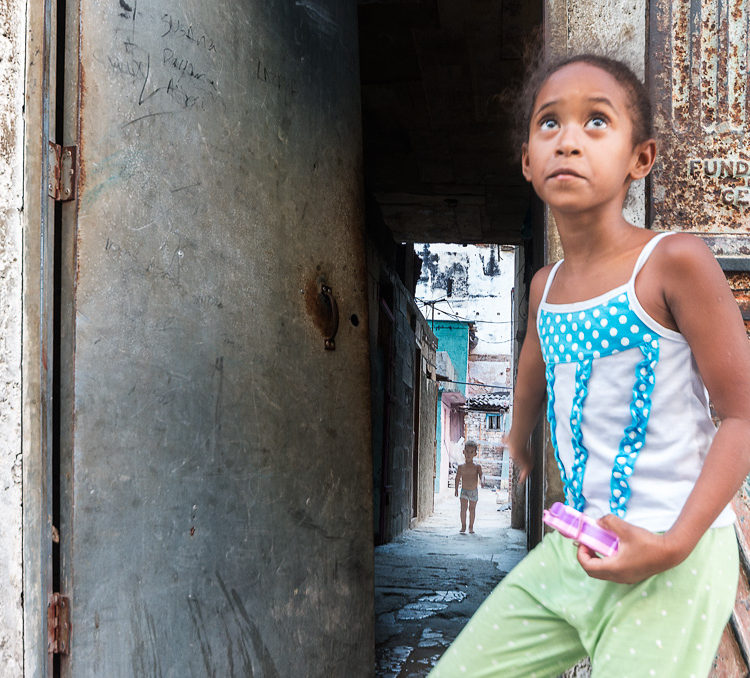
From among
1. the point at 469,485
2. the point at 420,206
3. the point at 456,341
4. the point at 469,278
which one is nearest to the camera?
the point at 420,206

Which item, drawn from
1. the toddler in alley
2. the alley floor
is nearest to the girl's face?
the alley floor

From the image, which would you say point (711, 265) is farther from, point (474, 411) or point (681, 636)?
point (474, 411)

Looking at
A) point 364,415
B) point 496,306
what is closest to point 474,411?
point 496,306

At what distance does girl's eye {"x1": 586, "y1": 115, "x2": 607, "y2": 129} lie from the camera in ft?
4.60

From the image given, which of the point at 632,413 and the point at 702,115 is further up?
the point at 702,115

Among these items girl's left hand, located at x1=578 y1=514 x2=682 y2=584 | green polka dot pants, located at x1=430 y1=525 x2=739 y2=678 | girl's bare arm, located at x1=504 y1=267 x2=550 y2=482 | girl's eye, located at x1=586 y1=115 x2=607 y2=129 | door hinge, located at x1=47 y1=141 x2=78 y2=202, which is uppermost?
door hinge, located at x1=47 y1=141 x2=78 y2=202

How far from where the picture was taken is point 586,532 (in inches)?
46.8

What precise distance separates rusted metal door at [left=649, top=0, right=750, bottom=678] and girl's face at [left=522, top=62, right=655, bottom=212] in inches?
37.1

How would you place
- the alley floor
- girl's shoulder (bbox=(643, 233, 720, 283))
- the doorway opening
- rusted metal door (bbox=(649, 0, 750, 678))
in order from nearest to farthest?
girl's shoulder (bbox=(643, 233, 720, 283)) < rusted metal door (bbox=(649, 0, 750, 678)) < the alley floor < the doorway opening

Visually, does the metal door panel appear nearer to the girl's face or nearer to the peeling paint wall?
the girl's face

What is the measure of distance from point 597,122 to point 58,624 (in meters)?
1.88

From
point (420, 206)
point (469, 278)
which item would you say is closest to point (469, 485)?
point (420, 206)

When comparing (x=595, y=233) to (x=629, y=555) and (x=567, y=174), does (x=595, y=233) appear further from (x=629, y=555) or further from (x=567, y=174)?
(x=629, y=555)

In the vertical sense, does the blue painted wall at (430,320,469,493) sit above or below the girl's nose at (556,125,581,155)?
below
